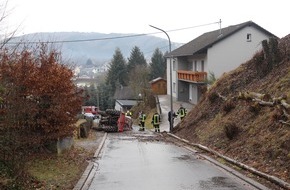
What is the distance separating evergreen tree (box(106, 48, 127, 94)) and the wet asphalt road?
245 ft

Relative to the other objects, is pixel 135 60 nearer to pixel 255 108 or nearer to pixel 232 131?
pixel 255 108

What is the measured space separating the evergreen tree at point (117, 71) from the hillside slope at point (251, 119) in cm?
6532

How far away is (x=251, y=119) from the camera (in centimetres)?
1616

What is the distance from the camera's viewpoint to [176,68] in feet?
185

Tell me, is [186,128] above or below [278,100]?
below

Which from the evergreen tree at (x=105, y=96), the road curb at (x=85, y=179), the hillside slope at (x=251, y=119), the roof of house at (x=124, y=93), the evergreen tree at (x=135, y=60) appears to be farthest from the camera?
the evergreen tree at (x=135, y=60)

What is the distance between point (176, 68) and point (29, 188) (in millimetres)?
48261

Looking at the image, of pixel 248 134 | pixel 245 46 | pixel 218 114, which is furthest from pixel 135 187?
pixel 245 46

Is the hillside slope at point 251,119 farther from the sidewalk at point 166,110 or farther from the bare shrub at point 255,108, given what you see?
the sidewalk at point 166,110

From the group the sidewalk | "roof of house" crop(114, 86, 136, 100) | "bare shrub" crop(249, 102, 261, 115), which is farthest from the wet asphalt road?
"roof of house" crop(114, 86, 136, 100)

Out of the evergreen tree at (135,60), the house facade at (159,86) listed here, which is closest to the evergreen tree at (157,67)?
the evergreen tree at (135,60)

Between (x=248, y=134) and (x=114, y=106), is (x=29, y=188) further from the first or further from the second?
(x=114, y=106)

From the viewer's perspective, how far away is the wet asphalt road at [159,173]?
33.4 feet

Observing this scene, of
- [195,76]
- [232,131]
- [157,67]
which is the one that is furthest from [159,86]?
[232,131]
